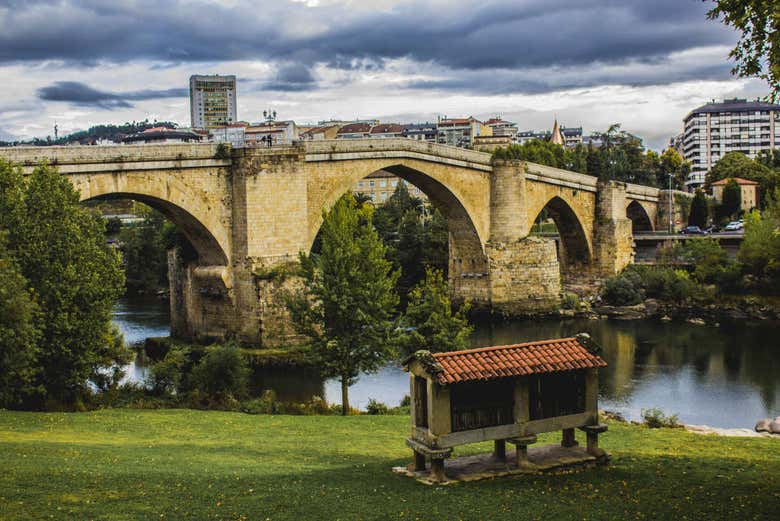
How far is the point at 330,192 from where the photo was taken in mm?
34375

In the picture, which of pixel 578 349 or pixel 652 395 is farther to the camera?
pixel 652 395

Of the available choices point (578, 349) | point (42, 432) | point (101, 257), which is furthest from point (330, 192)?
point (578, 349)

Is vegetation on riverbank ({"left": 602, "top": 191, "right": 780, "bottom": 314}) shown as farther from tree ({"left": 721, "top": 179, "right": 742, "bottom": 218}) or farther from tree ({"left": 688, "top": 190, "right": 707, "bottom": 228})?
tree ({"left": 721, "top": 179, "right": 742, "bottom": 218})

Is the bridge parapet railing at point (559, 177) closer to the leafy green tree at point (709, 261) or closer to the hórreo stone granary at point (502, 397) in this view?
the leafy green tree at point (709, 261)

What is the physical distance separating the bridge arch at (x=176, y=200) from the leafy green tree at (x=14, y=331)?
9895 mm

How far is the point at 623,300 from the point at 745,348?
34.5 ft

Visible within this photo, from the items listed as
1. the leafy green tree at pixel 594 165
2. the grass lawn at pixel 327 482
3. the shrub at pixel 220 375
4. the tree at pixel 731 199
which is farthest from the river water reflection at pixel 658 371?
the leafy green tree at pixel 594 165

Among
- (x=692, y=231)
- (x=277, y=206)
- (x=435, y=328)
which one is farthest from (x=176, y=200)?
(x=692, y=231)

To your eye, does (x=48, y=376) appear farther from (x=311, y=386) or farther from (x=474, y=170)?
(x=474, y=170)

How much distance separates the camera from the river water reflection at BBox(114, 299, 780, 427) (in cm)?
2472

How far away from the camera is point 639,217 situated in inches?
2456

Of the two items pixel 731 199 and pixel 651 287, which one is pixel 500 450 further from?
pixel 731 199

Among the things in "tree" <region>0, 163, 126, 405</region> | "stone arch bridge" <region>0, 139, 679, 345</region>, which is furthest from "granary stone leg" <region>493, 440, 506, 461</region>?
"stone arch bridge" <region>0, 139, 679, 345</region>

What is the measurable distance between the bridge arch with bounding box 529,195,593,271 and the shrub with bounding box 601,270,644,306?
5.75 m
